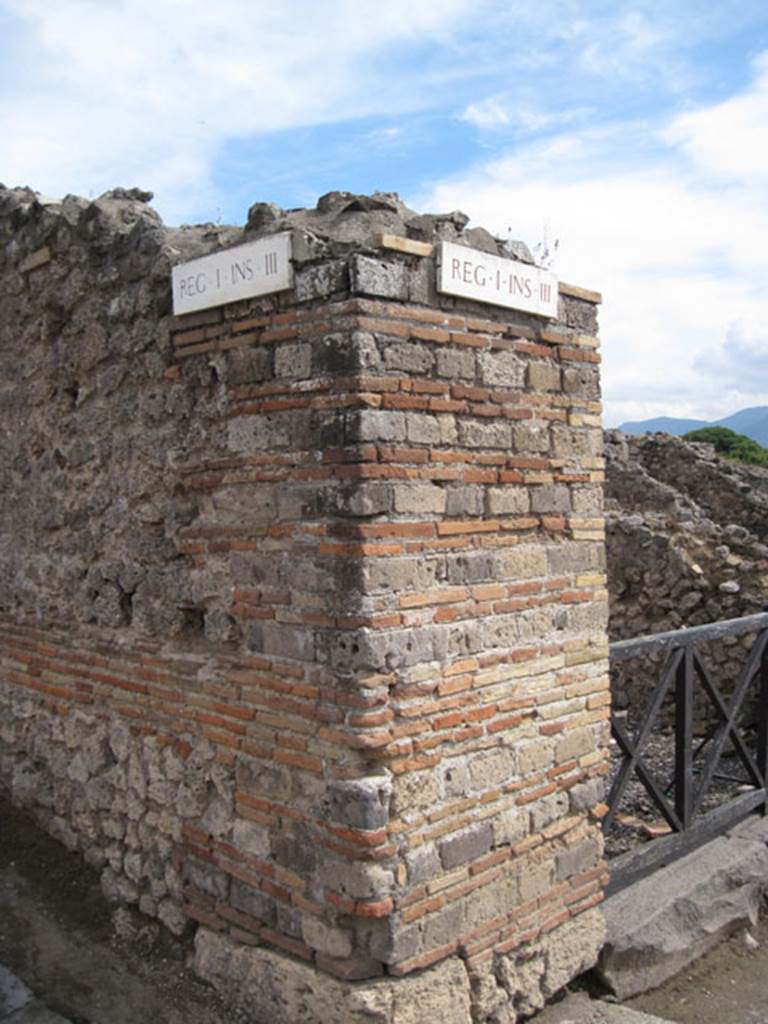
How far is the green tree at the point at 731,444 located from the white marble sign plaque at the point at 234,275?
2361cm

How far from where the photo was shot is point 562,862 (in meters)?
4.21

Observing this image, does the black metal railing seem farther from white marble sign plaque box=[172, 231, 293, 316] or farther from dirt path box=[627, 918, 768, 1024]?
white marble sign plaque box=[172, 231, 293, 316]

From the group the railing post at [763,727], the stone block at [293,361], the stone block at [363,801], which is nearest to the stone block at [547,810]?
the stone block at [363,801]

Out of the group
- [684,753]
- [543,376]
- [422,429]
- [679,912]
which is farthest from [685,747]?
[422,429]

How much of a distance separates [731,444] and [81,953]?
27827 mm

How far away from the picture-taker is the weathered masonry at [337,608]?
138 inches

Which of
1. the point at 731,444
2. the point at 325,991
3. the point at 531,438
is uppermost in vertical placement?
the point at 731,444

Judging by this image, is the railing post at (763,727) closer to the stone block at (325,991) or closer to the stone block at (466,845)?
the stone block at (466,845)

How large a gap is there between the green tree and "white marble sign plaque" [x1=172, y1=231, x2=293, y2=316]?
23.6m

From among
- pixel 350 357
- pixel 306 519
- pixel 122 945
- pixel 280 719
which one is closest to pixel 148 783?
pixel 122 945

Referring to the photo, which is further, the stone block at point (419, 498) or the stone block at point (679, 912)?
the stone block at point (679, 912)

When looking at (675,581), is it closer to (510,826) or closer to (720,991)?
(720,991)

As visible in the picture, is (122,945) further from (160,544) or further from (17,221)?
(17,221)

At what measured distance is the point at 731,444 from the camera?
1147 inches
